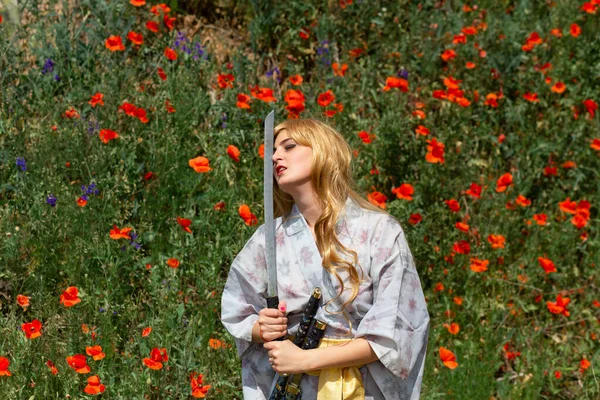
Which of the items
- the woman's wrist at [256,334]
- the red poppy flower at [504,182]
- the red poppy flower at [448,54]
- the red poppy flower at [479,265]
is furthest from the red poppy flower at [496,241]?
the woman's wrist at [256,334]

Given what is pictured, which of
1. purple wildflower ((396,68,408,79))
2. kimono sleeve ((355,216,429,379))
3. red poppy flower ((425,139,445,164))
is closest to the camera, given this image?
kimono sleeve ((355,216,429,379))

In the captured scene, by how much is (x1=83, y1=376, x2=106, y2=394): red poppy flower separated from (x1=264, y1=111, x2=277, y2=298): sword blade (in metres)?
0.98

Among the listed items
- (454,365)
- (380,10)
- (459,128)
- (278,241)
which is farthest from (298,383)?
(380,10)

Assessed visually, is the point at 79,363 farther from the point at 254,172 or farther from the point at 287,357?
the point at 254,172

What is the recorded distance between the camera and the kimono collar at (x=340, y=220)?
2.79 m

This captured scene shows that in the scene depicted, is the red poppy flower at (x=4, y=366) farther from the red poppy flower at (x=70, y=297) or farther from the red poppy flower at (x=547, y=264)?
the red poppy flower at (x=547, y=264)

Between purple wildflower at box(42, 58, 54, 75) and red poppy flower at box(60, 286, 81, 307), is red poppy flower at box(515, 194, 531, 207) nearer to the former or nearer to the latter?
red poppy flower at box(60, 286, 81, 307)

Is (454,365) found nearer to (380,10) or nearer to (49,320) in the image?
(49,320)

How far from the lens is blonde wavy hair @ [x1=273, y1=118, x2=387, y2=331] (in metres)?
2.73

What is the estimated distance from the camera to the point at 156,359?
3412mm

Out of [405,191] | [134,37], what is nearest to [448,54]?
[405,191]

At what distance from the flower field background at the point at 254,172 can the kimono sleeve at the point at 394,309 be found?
1.01 m

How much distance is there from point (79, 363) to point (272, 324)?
1.00 meters

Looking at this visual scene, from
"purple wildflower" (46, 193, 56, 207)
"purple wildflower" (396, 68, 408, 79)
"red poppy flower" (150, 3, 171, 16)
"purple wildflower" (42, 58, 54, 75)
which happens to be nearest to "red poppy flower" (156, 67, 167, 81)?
"red poppy flower" (150, 3, 171, 16)
